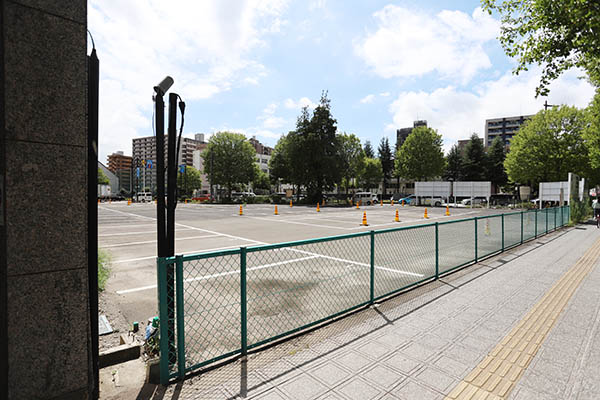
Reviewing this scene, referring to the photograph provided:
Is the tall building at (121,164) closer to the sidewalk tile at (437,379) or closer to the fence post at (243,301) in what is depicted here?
the fence post at (243,301)

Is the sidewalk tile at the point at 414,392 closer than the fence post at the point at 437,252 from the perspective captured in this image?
Yes


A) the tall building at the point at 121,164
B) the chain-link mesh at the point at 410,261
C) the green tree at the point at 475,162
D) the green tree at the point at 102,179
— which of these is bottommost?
the chain-link mesh at the point at 410,261

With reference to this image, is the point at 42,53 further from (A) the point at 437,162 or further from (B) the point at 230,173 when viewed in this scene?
Result: (A) the point at 437,162

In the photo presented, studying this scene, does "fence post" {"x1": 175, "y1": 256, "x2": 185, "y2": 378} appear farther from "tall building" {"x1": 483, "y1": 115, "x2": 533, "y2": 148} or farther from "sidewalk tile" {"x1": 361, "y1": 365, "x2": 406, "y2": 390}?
"tall building" {"x1": 483, "y1": 115, "x2": 533, "y2": 148}

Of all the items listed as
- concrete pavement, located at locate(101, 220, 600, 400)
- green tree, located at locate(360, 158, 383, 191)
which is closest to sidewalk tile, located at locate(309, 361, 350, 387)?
concrete pavement, located at locate(101, 220, 600, 400)

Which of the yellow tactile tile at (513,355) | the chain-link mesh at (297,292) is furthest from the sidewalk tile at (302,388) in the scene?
the yellow tactile tile at (513,355)

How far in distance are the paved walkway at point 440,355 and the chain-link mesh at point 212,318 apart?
0.44 meters

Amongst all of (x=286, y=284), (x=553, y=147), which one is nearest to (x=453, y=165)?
(x=553, y=147)

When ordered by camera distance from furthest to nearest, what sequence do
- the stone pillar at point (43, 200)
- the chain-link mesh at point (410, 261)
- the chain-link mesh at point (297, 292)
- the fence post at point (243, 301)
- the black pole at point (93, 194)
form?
1. the chain-link mesh at point (410, 261)
2. the chain-link mesh at point (297, 292)
3. the fence post at point (243, 301)
4. the black pole at point (93, 194)
5. the stone pillar at point (43, 200)

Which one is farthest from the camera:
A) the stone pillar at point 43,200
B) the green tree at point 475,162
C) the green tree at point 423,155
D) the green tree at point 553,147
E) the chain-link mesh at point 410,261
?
the green tree at point 475,162

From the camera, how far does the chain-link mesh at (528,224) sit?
442 inches

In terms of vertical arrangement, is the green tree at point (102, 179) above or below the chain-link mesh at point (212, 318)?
above

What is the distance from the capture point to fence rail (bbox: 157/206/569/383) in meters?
3.01

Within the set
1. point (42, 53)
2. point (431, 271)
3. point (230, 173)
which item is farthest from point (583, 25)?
point (230, 173)
